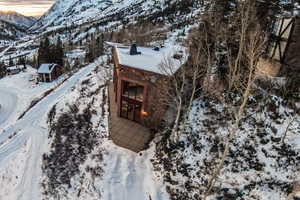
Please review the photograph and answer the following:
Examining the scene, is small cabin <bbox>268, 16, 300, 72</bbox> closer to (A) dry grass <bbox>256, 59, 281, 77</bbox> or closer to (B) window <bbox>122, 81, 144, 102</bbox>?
(A) dry grass <bbox>256, 59, 281, 77</bbox>

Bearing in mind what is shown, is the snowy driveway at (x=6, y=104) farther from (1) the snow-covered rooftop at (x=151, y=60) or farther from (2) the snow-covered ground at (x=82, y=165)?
(1) the snow-covered rooftop at (x=151, y=60)

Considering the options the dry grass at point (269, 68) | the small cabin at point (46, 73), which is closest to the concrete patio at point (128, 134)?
the dry grass at point (269, 68)

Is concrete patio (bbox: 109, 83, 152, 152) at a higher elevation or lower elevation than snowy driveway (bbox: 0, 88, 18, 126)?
higher

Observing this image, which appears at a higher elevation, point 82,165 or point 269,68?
point 269,68

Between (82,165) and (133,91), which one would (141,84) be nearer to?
(133,91)

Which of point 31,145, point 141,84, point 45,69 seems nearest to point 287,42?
point 141,84

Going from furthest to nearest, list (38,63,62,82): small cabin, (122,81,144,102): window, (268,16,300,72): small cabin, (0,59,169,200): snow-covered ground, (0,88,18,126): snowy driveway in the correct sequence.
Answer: (38,63,62,82): small cabin → (0,88,18,126): snowy driveway → (122,81,144,102): window → (268,16,300,72): small cabin → (0,59,169,200): snow-covered ground

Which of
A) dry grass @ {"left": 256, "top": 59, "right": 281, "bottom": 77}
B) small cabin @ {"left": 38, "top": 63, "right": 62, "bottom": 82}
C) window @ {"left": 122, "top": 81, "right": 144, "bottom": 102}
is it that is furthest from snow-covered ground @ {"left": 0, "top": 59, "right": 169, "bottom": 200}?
small cabin @ {"left": 38, "top": 63, "right": 62, "bottom": 82}
